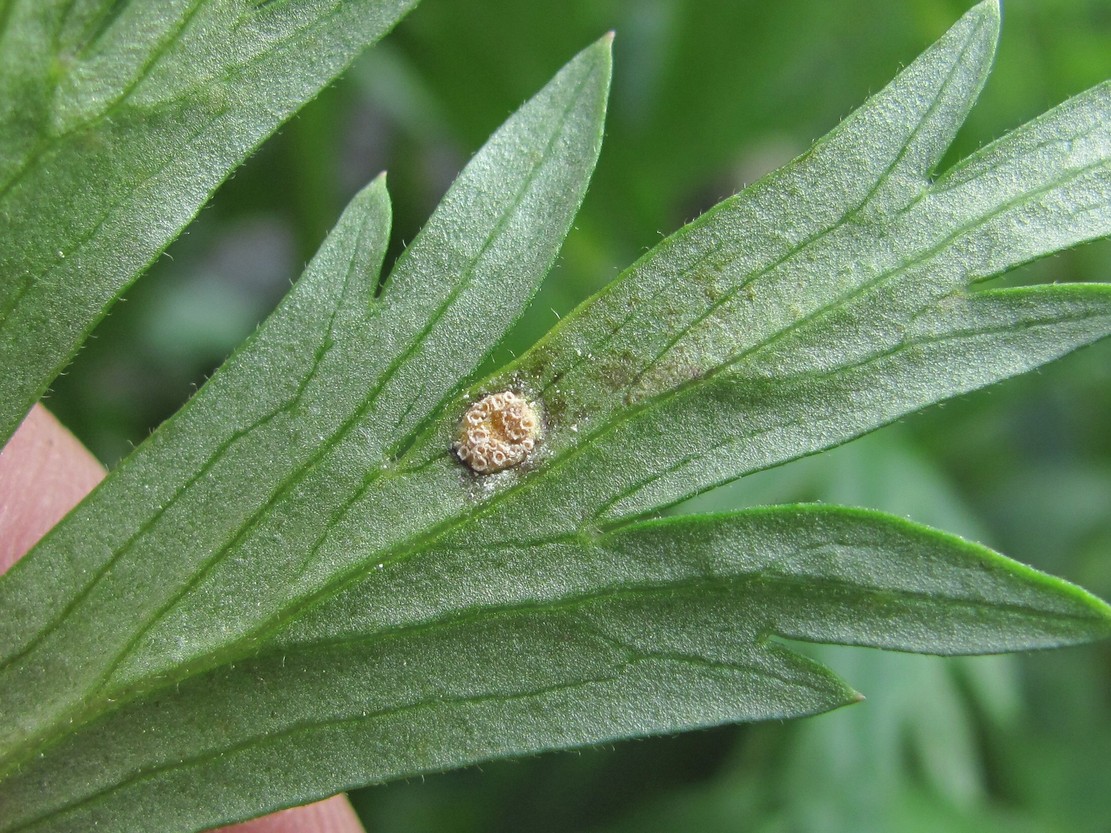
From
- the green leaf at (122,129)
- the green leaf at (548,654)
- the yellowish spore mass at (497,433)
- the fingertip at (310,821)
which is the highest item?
the green leaf at (122,129)

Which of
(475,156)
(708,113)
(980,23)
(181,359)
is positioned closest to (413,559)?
(475,156)

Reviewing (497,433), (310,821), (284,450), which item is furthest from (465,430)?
(310,821)

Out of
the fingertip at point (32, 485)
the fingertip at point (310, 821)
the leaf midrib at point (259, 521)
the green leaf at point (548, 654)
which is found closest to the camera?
the green leaf at point (548, 654)

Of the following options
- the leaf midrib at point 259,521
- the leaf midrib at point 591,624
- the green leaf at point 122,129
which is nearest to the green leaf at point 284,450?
the leaf midrib at point 259,521

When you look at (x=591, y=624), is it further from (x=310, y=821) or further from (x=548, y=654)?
(x=310, y=821)

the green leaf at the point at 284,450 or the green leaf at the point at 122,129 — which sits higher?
the green leaf at the point at 122,129

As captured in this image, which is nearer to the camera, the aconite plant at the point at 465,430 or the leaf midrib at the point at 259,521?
the aconite plant at the point at 465,430

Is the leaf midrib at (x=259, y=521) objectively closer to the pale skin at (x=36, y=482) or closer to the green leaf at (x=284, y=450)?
the green leaf at (x=284, y=450)
